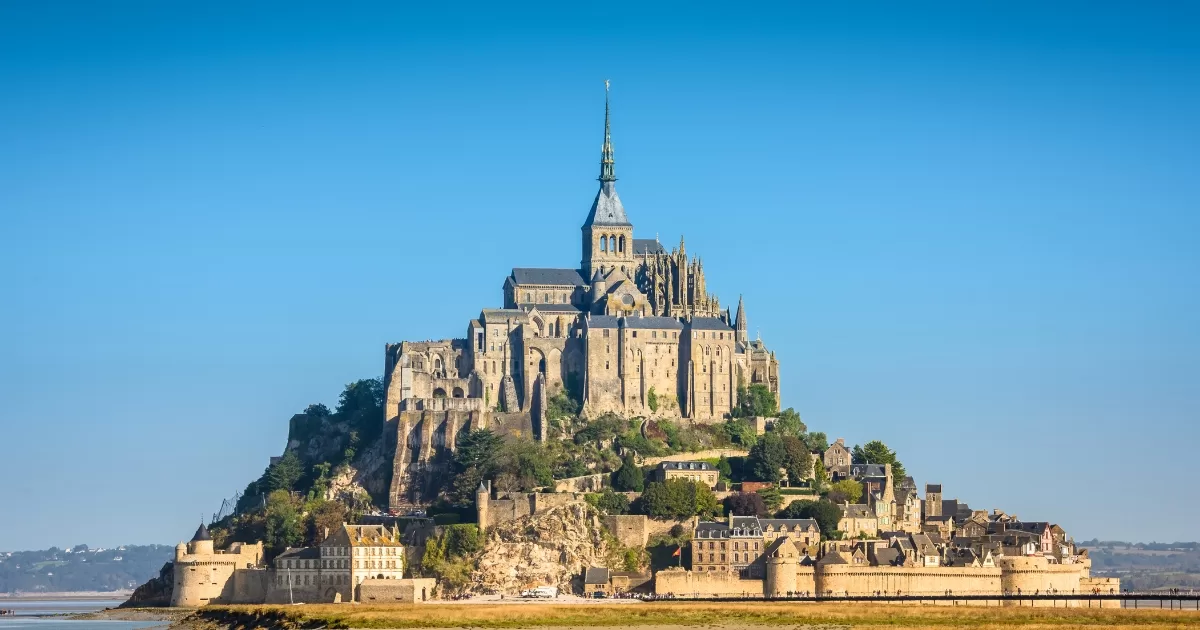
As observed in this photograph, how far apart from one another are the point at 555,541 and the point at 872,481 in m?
22.1

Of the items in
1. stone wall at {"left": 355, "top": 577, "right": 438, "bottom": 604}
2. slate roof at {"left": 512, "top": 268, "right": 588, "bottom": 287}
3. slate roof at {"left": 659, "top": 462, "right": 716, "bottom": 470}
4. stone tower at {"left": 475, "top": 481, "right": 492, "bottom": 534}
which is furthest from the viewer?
slate roof at {"left": 512, "top": 268, "right": 588, "bottom": 287}

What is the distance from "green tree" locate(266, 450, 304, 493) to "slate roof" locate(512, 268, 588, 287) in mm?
18592

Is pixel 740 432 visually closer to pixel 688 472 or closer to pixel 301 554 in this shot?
pixel 688 472

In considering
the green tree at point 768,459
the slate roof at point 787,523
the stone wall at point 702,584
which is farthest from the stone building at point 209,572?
the green tree at point 768,459

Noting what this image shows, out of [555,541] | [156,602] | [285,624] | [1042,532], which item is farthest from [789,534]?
[156,602]

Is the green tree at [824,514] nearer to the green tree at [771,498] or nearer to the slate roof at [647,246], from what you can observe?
the green tree at [771,498]

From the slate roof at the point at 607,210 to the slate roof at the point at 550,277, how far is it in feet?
12.2

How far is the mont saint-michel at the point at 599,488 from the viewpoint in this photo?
99.2m

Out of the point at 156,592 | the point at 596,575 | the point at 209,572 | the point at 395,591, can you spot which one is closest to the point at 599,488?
the point at 596,575

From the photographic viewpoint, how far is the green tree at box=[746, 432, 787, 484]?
4365 inches

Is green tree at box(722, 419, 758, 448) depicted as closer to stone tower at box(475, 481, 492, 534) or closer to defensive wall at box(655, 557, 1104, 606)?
stone tower at box(475, 481, 492, 534)

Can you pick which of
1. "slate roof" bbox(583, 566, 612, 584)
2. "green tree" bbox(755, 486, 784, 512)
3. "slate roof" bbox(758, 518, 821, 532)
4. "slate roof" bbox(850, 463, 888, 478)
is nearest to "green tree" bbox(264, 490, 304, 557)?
"slate roof" bbox(583, 566, 612, 584)

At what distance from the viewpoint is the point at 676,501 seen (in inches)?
4090

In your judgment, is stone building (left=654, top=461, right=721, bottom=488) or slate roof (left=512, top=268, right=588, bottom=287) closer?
stone building (left=654, top=461, right=721, bottom=488)
